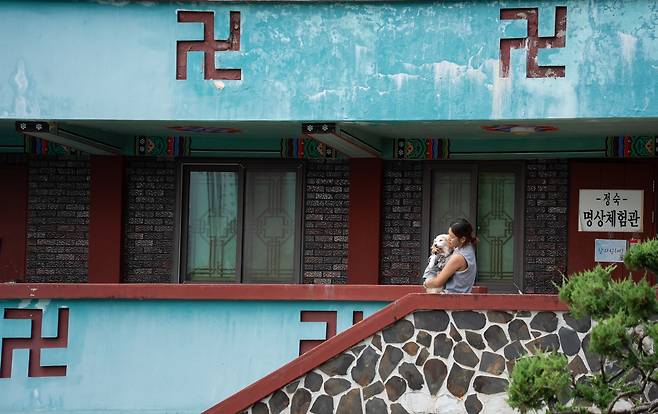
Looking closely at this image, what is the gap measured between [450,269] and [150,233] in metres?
5.39

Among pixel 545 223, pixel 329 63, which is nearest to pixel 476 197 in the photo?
pixel 545 223

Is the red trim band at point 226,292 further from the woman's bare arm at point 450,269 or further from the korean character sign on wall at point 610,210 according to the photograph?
the korean character sign on wall at point 610,210

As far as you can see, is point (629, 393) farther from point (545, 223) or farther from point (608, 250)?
point (545, 223)

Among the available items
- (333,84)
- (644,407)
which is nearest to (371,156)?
(333,84)

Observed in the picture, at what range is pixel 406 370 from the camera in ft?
32.4

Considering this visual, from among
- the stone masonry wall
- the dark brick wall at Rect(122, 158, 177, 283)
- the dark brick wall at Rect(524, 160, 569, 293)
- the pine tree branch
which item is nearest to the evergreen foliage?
the pine tree branch

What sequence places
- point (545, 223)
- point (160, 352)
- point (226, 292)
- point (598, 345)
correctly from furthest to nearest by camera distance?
point (545, 223), point (160, 352), point (226, 292), point (598, 345)

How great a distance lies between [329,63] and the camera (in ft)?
39.1

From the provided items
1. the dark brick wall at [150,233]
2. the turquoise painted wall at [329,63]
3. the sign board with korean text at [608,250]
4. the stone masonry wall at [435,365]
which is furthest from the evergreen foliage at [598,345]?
the dark brick wall at [150,233]

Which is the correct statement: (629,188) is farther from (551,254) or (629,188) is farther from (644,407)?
(644,407)

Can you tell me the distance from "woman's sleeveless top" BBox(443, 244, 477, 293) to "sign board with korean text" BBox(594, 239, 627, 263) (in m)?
3.71

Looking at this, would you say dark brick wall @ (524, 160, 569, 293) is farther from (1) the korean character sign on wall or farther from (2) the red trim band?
(2) the red trim band

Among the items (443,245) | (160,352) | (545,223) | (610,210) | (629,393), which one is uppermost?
(610,210)

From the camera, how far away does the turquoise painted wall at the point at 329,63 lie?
1138 centimetres
